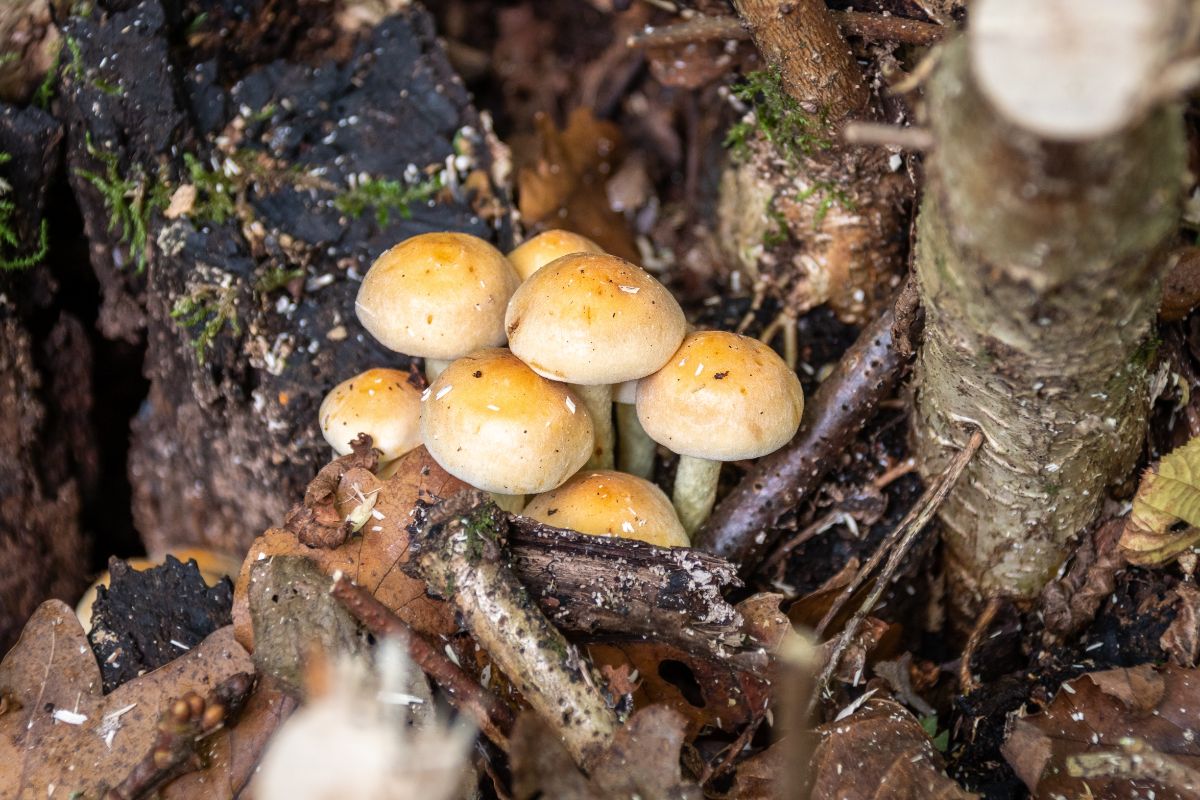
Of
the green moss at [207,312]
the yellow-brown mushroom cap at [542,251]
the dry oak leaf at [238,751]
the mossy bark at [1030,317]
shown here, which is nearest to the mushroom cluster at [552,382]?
the yellow-brown mushroom cap at [542,251]

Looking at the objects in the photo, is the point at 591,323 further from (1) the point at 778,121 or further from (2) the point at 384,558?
(1) the point at 778,121

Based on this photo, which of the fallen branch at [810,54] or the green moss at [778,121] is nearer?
the fallen branch at [810,54]

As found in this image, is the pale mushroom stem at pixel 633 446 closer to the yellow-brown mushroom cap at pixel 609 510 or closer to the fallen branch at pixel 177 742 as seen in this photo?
the yellow-brown mushroom cap at pixel 609 510

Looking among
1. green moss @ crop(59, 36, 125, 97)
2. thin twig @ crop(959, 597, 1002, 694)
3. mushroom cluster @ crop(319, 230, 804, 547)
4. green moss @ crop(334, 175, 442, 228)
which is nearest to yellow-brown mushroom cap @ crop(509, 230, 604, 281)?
mushroom cluster @ crop(319, 230, 804, 547)

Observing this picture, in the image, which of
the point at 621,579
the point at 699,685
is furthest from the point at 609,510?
the point at 699,685

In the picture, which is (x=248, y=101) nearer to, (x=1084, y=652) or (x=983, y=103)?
(x=983, y=103)

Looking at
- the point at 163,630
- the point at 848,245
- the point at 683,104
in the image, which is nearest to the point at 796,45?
the point at 848,245
